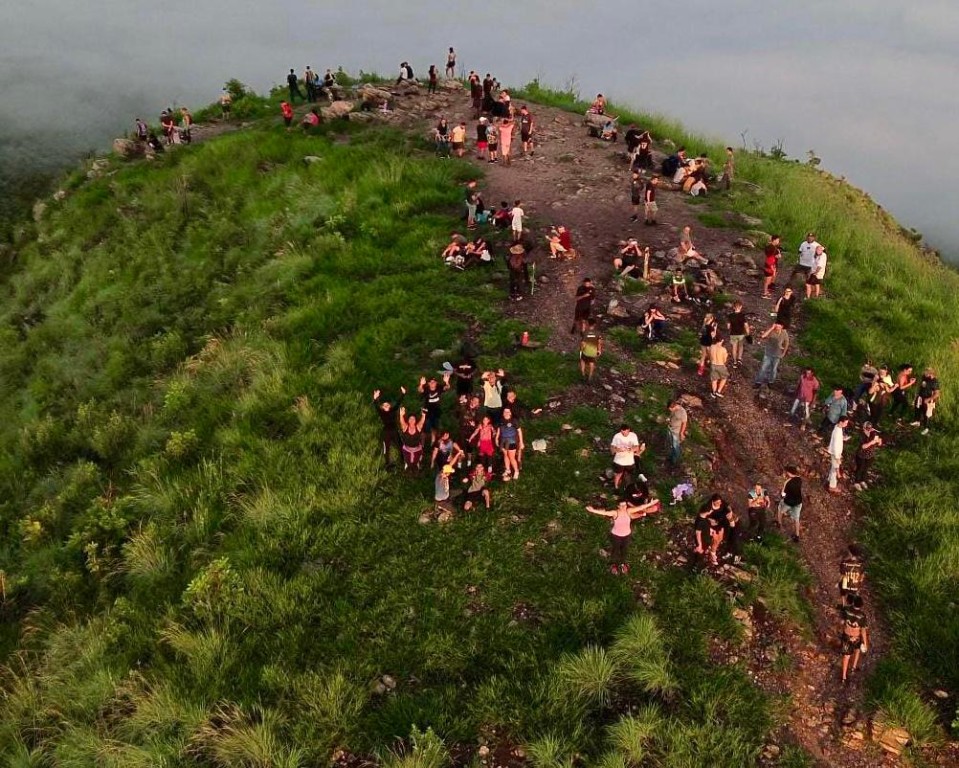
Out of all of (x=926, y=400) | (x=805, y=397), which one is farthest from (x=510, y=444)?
(x=926, y=400)

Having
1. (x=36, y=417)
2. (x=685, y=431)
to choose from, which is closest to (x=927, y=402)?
(x=685, y=431)

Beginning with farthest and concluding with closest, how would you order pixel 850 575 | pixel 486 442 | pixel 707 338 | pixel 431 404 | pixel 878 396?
pixel 707 338 → pixel 878 396 → pixel 431 404 → pixel 486 442 → pixel 850 575

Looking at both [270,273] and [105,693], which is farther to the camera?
[270,273]

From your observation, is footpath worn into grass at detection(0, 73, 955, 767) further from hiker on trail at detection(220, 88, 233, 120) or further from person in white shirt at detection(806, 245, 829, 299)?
hiker on trail at detection(220, 88, 233, 120)

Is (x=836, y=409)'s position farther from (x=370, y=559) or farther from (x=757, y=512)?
(x=370, y=559)

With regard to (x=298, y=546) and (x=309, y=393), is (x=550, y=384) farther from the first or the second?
(x=298, y=546)
